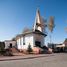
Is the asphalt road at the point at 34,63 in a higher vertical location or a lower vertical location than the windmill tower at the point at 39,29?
lower

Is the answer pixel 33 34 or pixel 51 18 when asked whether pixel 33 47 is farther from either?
pixel 51 18

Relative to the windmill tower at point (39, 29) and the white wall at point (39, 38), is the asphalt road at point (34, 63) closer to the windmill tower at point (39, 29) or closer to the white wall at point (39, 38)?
the white wall at point (39, 38)

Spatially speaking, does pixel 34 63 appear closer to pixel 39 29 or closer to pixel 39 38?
pixel 39 38

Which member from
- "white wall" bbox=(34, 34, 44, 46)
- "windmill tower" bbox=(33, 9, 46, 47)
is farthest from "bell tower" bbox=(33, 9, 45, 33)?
"white wall" bbox=(34, 34, 44, 46)

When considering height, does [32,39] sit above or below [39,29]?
below

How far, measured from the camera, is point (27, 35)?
52.2 meters

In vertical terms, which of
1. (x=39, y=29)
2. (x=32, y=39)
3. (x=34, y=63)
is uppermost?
(x=39, y=29)

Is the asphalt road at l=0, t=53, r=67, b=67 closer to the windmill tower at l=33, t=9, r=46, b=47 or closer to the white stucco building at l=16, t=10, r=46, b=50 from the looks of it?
the white stucco building at l=16, t=10, r=46, b=50

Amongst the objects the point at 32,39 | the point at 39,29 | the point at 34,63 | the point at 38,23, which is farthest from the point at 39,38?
the point at 34,63

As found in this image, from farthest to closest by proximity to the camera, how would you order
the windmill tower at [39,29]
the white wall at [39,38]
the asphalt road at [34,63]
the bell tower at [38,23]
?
1. the bell tower at [38,23]
2. the windmill tower at [39,29]
3. the white wall at [39,38]
4. the asphalt road at [34,63]

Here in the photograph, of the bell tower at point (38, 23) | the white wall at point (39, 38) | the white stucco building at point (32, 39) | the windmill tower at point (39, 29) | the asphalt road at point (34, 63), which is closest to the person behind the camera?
the asphalt road at point (34, 63)

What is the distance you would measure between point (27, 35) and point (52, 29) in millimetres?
16925

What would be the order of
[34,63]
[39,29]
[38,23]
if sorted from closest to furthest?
1. [34,63]
2. [39,29]
3. [38,23]

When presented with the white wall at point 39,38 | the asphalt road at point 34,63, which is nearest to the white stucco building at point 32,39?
the white wall at point 39,38
